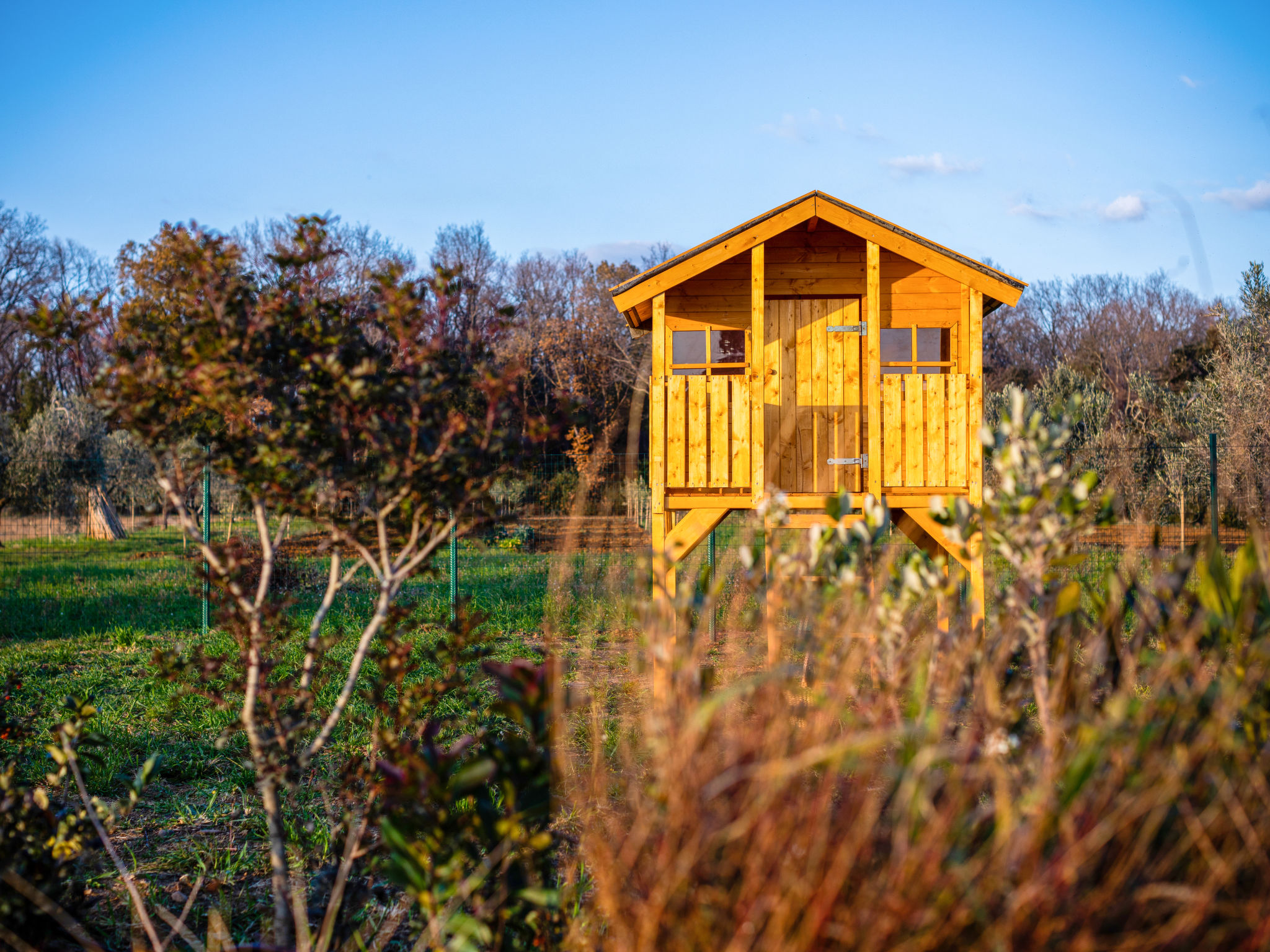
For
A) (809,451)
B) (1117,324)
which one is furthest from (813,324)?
(1117,324)

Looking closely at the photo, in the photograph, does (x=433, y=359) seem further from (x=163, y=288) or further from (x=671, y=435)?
(x=671, y=435)

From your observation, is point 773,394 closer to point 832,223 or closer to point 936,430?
point 936,430

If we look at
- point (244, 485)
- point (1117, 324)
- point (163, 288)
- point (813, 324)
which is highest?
point (1117, 324)

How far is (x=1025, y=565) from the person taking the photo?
2049 millimetres

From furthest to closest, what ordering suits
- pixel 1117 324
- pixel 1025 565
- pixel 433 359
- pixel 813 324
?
pixel 1117 324
pixel 813 324
pixel 433 359
pixel 1025 565

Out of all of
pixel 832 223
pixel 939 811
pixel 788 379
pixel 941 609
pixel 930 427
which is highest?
pixel 832 223

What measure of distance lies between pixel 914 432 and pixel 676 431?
201cm

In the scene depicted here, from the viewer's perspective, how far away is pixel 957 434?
6910 millimetres

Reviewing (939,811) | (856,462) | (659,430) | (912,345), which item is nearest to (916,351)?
(912,345)

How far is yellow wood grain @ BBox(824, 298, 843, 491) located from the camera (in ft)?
25.8

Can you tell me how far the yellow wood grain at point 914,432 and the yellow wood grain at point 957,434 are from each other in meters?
0.22

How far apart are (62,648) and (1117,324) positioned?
32.8 meters

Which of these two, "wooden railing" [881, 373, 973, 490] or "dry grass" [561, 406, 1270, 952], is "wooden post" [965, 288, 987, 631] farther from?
"dry grass" [561, 406, 1270, 952]

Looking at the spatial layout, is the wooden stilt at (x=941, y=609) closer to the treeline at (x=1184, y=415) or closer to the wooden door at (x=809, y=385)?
the treeline at (x=1184, y=415)
